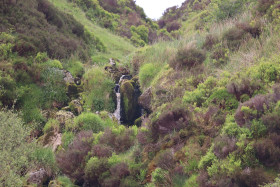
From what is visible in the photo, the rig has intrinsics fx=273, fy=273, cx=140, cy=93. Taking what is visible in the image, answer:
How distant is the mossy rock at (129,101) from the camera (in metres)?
12.2

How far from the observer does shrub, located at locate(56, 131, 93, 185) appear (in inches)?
291

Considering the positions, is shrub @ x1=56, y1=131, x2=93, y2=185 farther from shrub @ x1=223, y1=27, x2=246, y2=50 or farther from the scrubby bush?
shrub @ x1=223, y1=27, x2=246, y2=50

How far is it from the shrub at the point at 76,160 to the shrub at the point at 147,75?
462 centimetres

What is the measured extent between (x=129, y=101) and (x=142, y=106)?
1.16 m

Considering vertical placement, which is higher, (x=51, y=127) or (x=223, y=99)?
(x=223, y=99)

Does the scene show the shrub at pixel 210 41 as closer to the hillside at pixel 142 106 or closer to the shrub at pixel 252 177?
the hillside at pixel 142 106

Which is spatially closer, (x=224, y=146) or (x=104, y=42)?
(x=224, y=146)

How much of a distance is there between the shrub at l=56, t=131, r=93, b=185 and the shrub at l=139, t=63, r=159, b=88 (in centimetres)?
462

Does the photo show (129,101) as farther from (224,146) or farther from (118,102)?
(224,146)

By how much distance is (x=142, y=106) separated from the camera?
1141cm

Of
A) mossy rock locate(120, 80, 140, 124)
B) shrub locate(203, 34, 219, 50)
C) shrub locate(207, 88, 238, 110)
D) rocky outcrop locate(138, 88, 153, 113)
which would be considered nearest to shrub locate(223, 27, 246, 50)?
shrub locate(203, 34, 219, 50)

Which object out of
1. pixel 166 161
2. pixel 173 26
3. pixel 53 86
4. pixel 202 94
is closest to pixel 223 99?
pixel 202 94

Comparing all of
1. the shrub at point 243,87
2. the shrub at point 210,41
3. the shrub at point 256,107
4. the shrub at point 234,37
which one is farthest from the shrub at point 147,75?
the shrub at point 256,107

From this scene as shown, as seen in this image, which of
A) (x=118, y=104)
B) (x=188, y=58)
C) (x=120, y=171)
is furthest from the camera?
(x=118, y=104)
